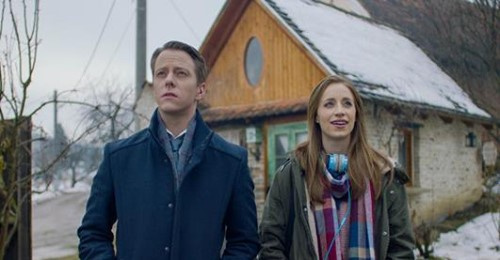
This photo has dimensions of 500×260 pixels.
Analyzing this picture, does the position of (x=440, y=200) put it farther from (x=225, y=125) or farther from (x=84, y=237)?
(x=84, y=237)

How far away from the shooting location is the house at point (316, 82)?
9938mm

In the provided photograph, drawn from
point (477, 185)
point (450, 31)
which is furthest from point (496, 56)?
point (477, 185)

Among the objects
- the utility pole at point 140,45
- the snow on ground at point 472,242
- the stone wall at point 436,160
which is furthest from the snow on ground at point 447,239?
the utility pole at point 140,45

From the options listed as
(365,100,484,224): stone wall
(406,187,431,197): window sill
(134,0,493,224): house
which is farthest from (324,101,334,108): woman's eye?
(406,187,431,197): window sill

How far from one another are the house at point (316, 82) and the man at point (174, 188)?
6776 mm

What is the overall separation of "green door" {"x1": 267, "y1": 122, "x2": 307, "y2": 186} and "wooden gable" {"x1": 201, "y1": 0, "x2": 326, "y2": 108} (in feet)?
1.83

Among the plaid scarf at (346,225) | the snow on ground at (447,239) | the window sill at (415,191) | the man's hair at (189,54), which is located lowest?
the snow on ground at (447,239)

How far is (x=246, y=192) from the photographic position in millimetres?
2424

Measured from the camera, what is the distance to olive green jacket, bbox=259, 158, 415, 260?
250 cm

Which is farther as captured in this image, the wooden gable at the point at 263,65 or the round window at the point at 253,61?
the round window at the point at 253,61

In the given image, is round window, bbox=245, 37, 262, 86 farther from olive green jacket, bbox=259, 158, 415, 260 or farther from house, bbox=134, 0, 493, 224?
olive green jacket, bbox=259, 158, 415, 260

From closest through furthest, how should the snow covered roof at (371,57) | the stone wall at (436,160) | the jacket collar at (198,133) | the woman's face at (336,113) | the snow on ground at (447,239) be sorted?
the jacket collar at (198,133) < the woman's face at (336,113) < the snow on ground at (447,239) < the snow covered roof at (371,57) < the stone wall at (436,160)

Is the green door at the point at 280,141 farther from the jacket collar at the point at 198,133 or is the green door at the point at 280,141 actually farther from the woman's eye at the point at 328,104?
the jacket collar at the point at 198,133

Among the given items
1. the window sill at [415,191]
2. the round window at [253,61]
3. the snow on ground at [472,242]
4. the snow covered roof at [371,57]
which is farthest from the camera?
the round window at [253,61]
